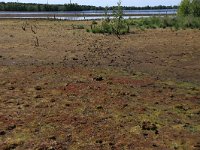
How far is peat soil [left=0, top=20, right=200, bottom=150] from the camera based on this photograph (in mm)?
8227

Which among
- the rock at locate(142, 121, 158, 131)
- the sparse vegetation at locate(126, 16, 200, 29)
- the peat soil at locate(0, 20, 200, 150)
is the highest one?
the rock at locate(142, 121, 158, 131)

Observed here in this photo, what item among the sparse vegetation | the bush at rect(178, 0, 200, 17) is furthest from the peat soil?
the bush at rect(178, 0, 200, 17)

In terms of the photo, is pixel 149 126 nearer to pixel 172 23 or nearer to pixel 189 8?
pixel 172 23

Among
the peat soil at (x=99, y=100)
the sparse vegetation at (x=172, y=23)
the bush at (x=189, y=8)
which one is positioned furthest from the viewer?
the bush at (x=189, y=8)

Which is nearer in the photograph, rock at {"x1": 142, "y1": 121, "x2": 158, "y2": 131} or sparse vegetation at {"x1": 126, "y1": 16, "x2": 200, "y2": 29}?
rock at {"x1": 142, "y1": 121, "x2": 158, "y2": 131}

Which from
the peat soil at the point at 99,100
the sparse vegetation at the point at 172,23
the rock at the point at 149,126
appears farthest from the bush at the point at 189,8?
the rock at the point at 149,126

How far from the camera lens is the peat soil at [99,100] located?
8227 mm

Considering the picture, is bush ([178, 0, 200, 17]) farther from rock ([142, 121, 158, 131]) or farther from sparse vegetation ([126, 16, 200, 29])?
rock ([142, 121, 158, 131])

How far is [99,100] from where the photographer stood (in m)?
11.2

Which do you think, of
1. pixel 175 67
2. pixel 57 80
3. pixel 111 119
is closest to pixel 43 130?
pixel 111 119

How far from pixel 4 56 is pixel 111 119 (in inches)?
443

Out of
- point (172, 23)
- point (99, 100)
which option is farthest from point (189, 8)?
point (99, 100)

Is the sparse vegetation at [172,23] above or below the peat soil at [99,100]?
below

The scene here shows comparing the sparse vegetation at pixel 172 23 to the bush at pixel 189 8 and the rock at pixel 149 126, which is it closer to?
the bush at pixel 189 8
